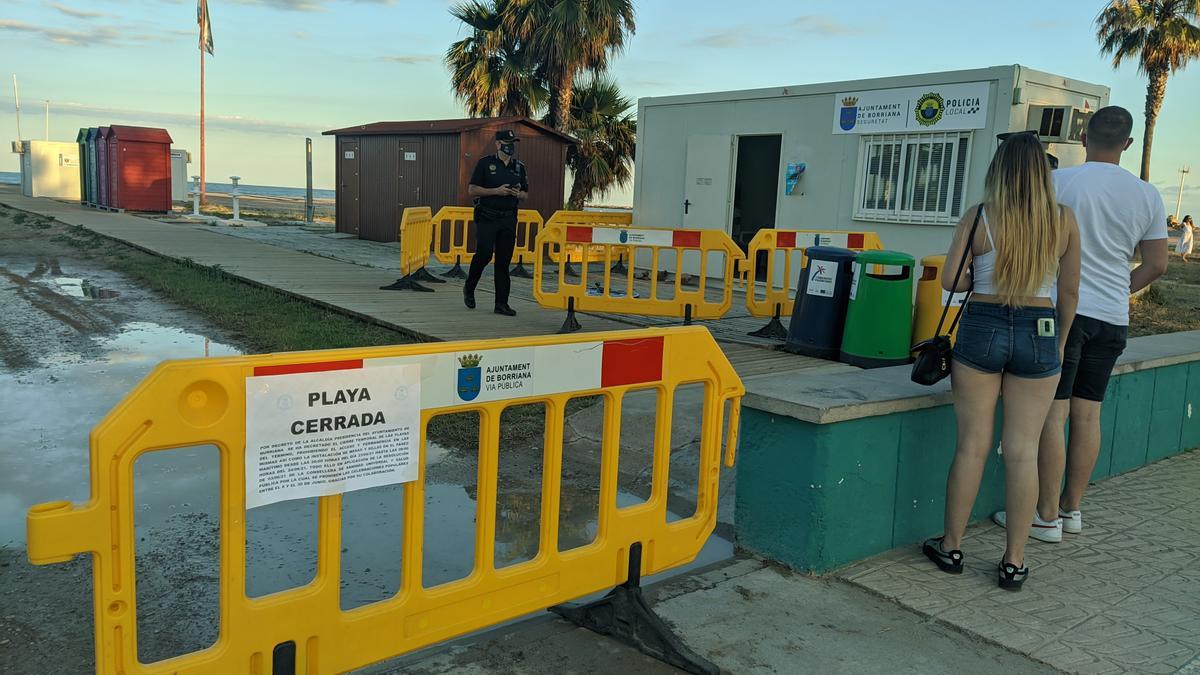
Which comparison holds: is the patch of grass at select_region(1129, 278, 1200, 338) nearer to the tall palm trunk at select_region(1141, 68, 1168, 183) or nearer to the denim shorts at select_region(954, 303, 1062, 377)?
the denim shorts at select_region(954, 303, 1062, 377)

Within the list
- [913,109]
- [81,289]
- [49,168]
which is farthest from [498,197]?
[49,168]

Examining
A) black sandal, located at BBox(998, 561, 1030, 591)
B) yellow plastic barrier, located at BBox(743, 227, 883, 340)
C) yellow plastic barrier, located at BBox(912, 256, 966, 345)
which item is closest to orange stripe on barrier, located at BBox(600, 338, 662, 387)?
black sandal, located at BBox(998, 561, 1030, 591)

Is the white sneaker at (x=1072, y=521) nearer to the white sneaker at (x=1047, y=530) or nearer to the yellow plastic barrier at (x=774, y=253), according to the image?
the white sneaker at (x=1047, y=530)

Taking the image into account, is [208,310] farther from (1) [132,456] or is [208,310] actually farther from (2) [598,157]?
(2) [598,157]

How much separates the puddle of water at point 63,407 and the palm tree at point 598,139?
16.5 meters

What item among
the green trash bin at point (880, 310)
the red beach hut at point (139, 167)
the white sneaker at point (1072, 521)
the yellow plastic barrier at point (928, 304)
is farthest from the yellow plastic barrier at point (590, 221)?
the red beach hut at point (139, 167)

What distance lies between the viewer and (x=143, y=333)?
9.12 metres

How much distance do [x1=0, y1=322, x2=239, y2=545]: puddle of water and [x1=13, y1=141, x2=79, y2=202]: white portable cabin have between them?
111ft

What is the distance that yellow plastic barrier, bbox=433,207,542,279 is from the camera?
1352 centimetres

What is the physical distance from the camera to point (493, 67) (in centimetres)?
2509

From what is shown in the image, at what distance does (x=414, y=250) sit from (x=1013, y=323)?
395 inches

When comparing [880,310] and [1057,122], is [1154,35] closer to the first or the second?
[1057,122]

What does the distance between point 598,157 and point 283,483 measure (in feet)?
75.7

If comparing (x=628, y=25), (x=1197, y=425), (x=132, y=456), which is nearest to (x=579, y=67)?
(x=628, y=25)
